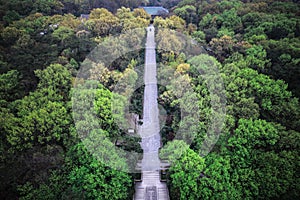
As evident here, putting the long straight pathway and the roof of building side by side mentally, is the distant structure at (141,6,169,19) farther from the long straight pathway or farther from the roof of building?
the long straight pathway

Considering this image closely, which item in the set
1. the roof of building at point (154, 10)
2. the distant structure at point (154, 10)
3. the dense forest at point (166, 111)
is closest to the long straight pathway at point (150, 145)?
the dense forest at point (166, 111)

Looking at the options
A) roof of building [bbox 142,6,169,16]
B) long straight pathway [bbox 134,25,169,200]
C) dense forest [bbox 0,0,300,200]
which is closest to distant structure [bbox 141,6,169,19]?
roof of building [bbox 142,6,169,16]

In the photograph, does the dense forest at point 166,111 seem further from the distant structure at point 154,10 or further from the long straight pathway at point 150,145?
the distant structure at point 154,10

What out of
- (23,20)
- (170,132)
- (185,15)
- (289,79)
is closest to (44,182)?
(170,132)

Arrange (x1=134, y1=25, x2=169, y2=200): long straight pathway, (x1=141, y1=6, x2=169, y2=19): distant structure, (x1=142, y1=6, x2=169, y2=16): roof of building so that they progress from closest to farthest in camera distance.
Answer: (x1=134, y1=25, x2=169, y2=200): long straight pathway → (x1=141, y1=6, x2=169, y2=19): distant structure → (x1=142, y1=6, x2=169, y2=16): roof of building

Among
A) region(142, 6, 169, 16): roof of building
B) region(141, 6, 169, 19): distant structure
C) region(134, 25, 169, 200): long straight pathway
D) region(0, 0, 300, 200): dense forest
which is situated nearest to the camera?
region(0, 0, 300, 200): dense forest
